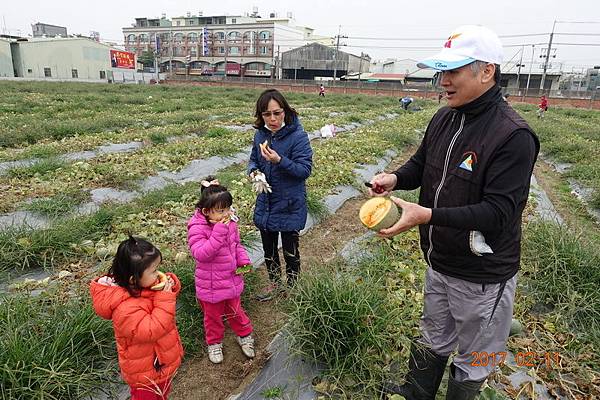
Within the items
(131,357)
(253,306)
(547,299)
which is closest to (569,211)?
(547,299)

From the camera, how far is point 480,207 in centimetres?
188

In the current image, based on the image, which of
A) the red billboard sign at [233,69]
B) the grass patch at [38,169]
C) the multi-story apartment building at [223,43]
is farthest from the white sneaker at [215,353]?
the red billboard sign at [233,69]

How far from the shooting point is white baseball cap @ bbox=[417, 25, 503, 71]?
185cm

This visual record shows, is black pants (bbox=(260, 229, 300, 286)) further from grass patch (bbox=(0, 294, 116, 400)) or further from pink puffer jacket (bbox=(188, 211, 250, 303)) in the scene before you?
grass patch (bbox=(0, 294, 116, 400))

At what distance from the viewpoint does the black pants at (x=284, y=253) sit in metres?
3.71

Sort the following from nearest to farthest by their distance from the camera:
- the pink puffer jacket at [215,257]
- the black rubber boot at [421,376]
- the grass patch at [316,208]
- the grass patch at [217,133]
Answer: the black rubber boot at [421,376], the pink puffer jacket at [215,257], the grass patch at [316,208], the grass patch at [217,133]

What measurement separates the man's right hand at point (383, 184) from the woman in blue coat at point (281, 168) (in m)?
0.95

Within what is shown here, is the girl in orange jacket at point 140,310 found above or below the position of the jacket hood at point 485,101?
below

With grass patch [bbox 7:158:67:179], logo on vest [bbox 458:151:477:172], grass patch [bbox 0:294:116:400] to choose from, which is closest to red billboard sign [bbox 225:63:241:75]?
grass patch [bbox 7:158:67:179]

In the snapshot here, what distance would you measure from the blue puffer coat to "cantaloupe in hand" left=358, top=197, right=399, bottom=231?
1080 millimetres

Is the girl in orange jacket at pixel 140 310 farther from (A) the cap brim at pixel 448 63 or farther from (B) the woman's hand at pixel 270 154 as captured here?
(A) the cap brim at pixel 448 63

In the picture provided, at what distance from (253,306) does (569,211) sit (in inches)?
262

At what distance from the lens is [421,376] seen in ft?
8.55

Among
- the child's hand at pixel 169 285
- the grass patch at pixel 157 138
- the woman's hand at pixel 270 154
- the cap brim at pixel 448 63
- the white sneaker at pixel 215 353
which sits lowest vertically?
the white sneaker at pixel 215 353
